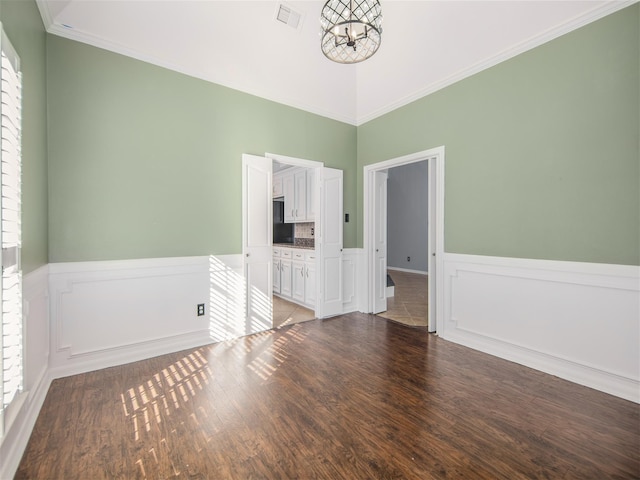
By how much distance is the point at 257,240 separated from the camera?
3.79 metres

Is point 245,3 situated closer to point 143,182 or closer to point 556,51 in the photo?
point 143,182

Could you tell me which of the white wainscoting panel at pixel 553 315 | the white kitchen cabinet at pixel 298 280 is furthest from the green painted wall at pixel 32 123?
the white wainscoting panel at pixel 553 315

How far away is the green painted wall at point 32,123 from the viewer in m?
1.91

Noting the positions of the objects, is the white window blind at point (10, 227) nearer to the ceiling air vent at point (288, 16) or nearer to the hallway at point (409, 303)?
the ceiling air vent at point (288, 16)

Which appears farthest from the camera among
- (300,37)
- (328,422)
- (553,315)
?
(300,37)

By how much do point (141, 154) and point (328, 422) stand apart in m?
2.93

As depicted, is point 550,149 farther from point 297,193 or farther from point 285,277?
point 285,277

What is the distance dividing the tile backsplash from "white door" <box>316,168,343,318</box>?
122 centimetres

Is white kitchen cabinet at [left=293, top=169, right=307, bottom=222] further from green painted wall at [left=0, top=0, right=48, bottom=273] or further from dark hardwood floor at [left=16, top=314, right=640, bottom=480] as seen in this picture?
green painted wall at [left=0, top=0, right=48, bottom=273]

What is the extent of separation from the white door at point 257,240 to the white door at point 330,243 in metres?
0.86

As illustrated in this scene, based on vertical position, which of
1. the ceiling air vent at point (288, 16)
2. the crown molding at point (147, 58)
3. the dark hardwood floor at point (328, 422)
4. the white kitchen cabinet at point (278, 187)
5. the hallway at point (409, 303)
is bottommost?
the dark hardwood floor at point (328, 422)

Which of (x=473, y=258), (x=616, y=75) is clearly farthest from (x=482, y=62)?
(x=473, y=258)

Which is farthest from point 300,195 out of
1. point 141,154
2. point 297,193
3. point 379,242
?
point 141,154

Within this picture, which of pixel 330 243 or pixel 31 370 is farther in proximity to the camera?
pixel 330 243
